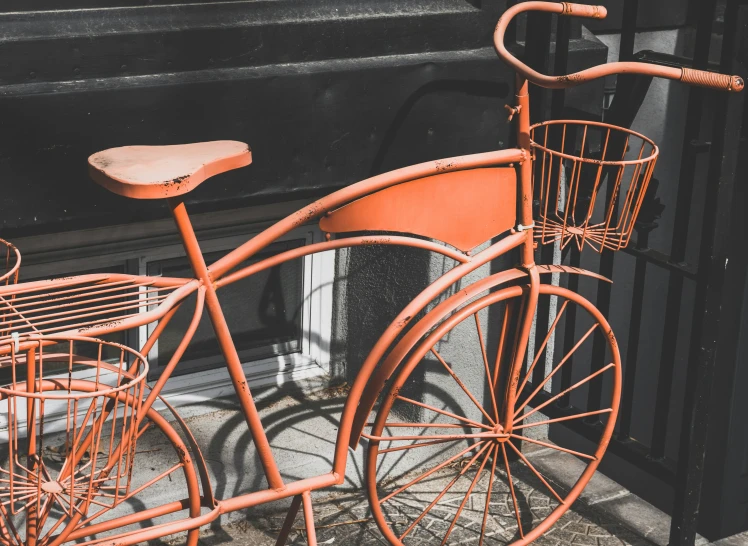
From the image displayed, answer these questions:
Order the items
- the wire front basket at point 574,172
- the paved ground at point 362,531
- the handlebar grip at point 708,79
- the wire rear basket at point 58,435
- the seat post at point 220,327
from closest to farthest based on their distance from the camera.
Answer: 1. the wire rear basket at point 58,435
2. the seat post at point 220,327
3. the handlebar grip at point 708,79
4. the wire front basket at point 574,172
5. the paved ground at point 362,531

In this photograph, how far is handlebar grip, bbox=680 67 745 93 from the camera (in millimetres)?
2703

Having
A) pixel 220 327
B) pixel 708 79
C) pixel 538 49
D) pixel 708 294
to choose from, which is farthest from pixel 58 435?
pixel 708 79

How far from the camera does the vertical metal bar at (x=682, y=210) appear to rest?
3.07 metres

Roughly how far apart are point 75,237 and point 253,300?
2.68ft

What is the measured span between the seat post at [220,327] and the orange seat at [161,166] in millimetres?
83

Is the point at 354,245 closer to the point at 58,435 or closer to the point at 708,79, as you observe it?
the point at 708,79

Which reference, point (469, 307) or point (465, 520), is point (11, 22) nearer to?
point (469, 307)

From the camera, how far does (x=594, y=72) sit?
2574 millimetres

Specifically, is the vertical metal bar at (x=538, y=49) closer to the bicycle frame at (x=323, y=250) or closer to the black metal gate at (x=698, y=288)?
the black metal gate at (x=698, y=288)

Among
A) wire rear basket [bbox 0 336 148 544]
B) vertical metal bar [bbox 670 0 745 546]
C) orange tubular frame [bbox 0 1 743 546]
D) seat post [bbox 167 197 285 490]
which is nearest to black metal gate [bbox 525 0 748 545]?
vertical metal bar [bbox 670 0 745 546]

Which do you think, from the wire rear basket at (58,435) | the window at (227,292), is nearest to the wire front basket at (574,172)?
the window at (227,292)

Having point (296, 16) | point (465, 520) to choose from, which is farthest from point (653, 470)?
point (296, 16)

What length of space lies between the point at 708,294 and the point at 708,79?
30.1 inches

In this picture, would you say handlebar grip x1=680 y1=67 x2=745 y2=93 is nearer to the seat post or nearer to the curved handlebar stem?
the curved handlebar stem
